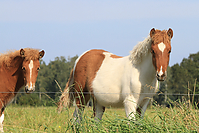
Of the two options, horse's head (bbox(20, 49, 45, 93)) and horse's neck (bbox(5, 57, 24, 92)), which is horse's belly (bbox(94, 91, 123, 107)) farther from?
horse's neck (bbox(5, 57, 24, 92))

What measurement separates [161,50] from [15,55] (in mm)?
3420

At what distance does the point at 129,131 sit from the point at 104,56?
3.33m

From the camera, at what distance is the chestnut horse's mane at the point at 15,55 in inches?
205

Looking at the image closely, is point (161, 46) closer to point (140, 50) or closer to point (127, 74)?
point (140, 50)

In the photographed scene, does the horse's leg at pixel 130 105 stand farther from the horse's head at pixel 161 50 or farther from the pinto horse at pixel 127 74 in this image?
the horse's head at pixel 161 50

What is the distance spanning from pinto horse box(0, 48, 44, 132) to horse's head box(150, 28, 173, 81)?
2600 mm

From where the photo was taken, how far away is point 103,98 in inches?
216

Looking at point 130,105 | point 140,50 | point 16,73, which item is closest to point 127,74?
point 140,50

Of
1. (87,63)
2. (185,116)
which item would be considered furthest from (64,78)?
(185,116)

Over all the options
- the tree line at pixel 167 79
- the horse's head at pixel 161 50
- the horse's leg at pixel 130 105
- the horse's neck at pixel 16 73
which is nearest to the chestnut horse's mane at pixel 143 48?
the horse's head at pixel 161 50

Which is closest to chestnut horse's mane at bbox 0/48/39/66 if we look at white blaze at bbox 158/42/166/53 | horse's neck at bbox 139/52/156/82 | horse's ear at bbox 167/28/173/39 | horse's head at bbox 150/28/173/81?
horse's neck at bbox 139/52/156/82

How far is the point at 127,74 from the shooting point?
5.12 metres

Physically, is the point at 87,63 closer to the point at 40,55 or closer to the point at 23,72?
the point at 40,55

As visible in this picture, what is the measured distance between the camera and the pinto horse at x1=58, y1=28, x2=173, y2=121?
4508mm
